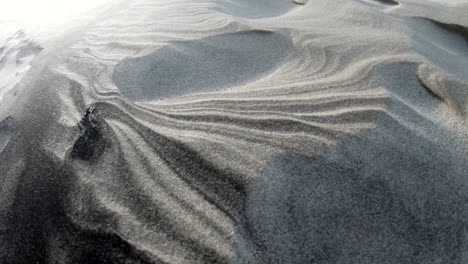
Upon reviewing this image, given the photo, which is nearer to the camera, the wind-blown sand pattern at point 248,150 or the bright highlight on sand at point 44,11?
the wind-blown sand pattern at point 248,150

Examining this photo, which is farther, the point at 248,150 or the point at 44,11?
the point at 44,11

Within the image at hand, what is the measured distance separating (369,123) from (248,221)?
23.7 inches

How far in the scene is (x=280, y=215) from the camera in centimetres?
113

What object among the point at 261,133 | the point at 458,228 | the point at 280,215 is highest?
the point at 261,133

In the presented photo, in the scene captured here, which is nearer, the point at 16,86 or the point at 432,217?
the point at 432,217

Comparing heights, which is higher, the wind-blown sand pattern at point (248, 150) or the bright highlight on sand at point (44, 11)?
the bright highlight on sand at point (44, 11)

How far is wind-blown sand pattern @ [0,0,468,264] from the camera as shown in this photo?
1.12m

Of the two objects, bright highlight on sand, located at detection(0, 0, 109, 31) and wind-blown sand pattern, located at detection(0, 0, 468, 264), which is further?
bright highlight on sand, located at detection(0, 0, 109, 31)

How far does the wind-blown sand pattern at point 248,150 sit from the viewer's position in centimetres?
112

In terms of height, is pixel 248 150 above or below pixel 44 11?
below

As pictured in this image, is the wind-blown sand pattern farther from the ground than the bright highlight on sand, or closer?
closer

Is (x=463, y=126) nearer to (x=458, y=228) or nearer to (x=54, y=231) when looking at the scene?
(x=458, y=228)

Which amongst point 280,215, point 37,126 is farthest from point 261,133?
point 37,126

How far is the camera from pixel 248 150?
1.33 m
